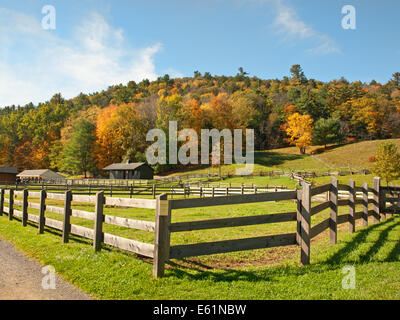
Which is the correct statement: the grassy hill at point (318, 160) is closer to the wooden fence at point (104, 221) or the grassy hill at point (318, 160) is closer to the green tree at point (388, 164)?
the green tree at point (388, 164)

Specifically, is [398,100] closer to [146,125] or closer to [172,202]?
[146,125]

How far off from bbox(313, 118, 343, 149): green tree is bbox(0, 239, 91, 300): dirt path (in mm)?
78711

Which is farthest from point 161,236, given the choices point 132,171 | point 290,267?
point 132,171

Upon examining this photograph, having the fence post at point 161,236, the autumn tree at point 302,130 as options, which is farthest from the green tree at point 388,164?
the fence post at point 161,236

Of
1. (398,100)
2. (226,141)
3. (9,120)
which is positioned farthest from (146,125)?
(398,100)

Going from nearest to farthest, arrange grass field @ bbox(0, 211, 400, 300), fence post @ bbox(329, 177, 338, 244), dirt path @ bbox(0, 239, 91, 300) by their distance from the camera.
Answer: grass field @ bbox(0, 211, 400, 300) < dirt path @ bbox(0, 239, 91, 300) < fence post @ bbox(329, 177, 338, 244)

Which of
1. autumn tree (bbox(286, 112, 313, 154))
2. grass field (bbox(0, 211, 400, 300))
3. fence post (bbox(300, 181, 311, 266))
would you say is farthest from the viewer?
autumn tree (bbox(286, 112, 313, 154))

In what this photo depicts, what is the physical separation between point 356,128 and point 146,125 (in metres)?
61.7

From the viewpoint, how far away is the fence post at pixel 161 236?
465 cm

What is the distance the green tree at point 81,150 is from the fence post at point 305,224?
7110 centimetres

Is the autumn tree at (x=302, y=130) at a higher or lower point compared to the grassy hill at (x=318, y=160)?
higher

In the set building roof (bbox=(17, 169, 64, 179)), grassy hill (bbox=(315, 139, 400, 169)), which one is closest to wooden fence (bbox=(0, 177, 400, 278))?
grassy hill (bbox=(315, 139, 400, 169))

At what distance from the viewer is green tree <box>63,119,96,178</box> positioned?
69.4 meters

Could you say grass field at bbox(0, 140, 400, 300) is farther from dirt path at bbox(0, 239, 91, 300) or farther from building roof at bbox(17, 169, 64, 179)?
building roof at bbox(17, 169, 64, 179)
